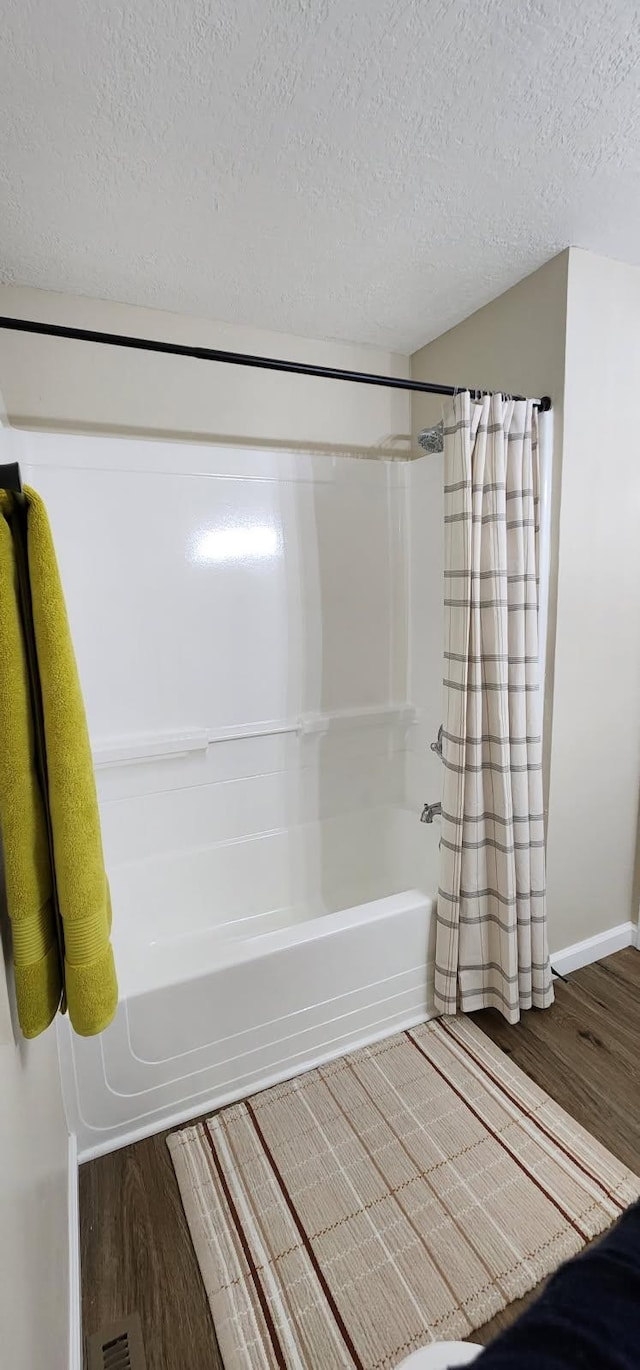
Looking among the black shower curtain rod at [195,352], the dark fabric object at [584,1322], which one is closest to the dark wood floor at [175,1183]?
the dark fabric object at [584,1322]

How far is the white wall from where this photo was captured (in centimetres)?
183

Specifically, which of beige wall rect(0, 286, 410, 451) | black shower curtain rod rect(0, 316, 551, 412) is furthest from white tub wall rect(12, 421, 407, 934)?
black shower curtain rod rect(0, 316, 551, 412)

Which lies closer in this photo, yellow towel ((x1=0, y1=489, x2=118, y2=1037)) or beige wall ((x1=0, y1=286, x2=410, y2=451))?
yellow towel ((x1=0, y1=489, x2=118, y2=1037))

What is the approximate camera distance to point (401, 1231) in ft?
4.37

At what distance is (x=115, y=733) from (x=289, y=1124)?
4.23 feet

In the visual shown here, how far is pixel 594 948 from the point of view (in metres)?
2.23

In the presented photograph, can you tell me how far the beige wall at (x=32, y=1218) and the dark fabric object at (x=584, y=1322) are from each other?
21.7 inches

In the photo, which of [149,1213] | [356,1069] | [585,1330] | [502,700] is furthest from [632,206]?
[149,1213]

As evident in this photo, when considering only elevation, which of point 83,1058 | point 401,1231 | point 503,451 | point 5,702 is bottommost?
point 401,1231

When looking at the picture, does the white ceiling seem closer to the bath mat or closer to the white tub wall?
the white tub wall

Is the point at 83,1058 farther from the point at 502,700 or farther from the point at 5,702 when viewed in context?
the point at 502,700

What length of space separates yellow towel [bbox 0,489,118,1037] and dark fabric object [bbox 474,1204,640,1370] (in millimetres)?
658

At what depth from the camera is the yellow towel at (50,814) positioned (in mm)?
791

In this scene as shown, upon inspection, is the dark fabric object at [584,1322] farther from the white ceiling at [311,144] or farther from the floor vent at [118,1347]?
the white ceiling at [311,144]
